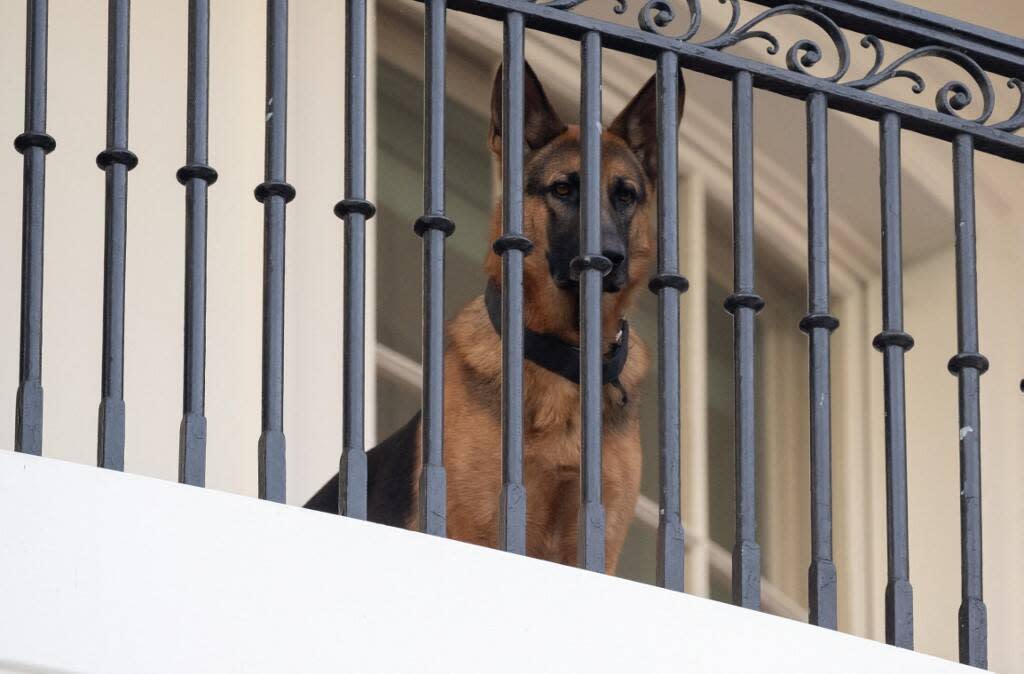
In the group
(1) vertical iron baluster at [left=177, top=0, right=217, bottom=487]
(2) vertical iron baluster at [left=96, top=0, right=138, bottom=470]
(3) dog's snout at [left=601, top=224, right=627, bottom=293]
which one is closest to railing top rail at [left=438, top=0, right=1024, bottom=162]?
(1) vertical iron baluster at [left=177, top=0, right=217, bottom=487]

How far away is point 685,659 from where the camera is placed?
8.46 feet

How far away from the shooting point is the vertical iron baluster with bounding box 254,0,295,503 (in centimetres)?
256

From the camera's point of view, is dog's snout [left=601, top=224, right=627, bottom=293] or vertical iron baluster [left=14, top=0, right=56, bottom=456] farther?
dog's snout [left=601, top=224, right=627, bottom=293]

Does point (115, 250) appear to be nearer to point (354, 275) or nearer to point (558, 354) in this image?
point (354, 275)

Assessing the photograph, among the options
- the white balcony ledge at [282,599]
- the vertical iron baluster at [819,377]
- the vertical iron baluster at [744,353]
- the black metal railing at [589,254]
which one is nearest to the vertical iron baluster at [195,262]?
the black metal railing at [589,254]

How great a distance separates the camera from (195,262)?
259 centimetres

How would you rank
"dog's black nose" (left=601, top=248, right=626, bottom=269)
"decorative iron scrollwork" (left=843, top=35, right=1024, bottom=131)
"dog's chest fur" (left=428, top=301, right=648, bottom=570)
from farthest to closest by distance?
"dog's chest fur" (left=428, top=301, right=648, bottom=570) → "dog's black nose" (left=601, top=248, right=626, bottom=269) → "decorative iron scrollwork" (left=843, top=35, right=1024, bottom=131)

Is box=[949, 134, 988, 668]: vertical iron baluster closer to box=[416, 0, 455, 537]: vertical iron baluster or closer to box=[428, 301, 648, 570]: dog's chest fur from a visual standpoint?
box=[416, 0, 455, 537]: vertical iron baluster

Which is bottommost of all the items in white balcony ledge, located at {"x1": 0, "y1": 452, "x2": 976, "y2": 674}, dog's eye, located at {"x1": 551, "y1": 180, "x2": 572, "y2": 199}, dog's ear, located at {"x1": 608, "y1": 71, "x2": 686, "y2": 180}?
white balcony ledge, located at {"x1": 0, "y1": 452, "x2": 976, "y2": 674}

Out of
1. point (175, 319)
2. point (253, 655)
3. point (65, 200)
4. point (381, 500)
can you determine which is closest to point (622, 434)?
point (381, 500)

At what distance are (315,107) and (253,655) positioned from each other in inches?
111

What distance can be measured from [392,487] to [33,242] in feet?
6.34

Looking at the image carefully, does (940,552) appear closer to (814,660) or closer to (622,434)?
(622,434)

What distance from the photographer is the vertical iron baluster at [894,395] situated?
2828 mm
